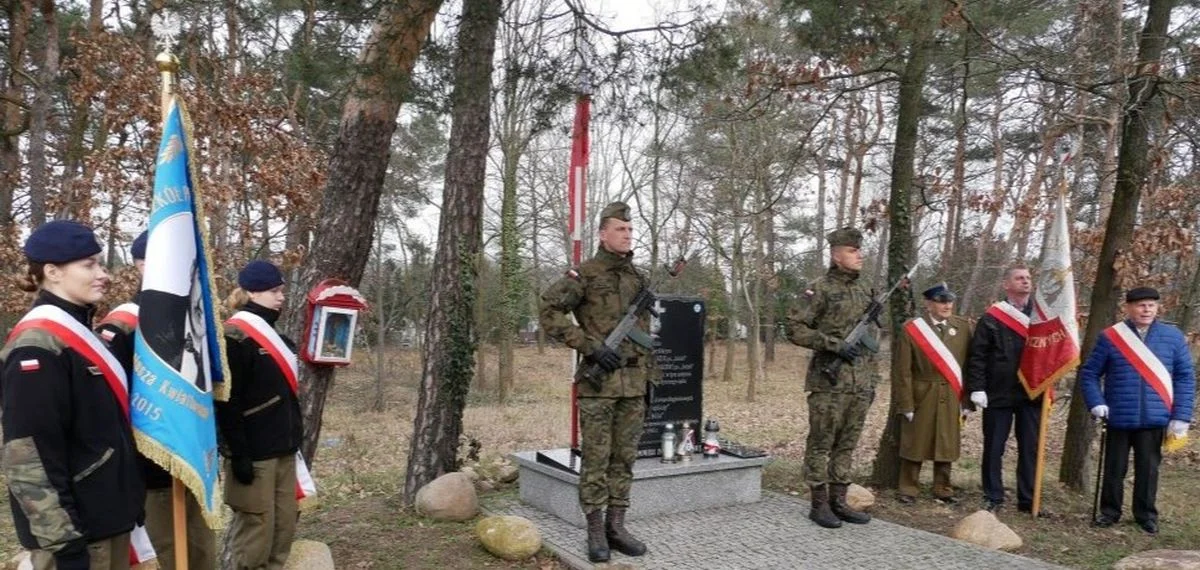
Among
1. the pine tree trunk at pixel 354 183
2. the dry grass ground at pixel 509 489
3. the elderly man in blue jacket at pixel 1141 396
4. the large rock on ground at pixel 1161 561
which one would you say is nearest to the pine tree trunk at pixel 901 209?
the dry grass ground at pixel 509 489

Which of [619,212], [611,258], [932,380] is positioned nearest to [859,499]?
[932,380]

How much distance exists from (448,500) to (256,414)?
2267 millimetres

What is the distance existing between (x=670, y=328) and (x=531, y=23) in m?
2.72

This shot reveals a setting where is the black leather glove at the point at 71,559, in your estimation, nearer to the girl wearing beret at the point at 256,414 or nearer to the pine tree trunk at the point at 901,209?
the girl wearing beret at the point at 256,414

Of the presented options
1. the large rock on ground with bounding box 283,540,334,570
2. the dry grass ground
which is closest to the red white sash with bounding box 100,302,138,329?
the large rock on ground with bounding box 283,540,334,570

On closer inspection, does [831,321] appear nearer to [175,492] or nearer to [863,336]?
[863,336]

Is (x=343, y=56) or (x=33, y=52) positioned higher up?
(x=33, y=52)

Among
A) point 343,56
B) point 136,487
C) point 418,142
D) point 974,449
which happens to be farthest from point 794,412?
point 136,487

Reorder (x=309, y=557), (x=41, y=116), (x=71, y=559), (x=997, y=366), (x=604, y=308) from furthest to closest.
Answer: (x=41, y=116), (x=997, y=366), (x=604, y=308), (x=309, y=557), (x=71, y=559)

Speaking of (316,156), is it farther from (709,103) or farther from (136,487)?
(136,487)

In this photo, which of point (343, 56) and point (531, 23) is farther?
point (531, 23)

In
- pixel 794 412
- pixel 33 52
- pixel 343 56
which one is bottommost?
pixel 794 412

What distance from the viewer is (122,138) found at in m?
10.2

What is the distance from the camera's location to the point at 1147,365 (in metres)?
6.17
